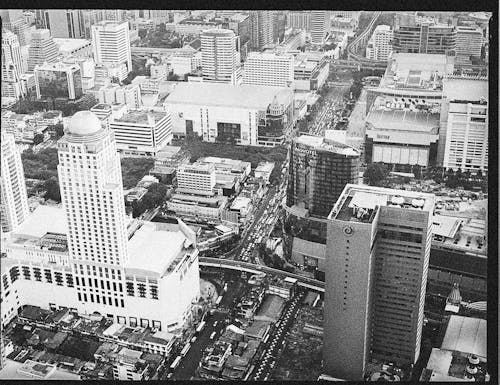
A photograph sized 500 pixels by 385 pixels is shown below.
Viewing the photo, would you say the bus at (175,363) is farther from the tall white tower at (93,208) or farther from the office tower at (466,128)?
the office tower at (466,128)

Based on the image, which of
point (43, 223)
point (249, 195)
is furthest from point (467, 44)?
point (43, 223)

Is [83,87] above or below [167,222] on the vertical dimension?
above

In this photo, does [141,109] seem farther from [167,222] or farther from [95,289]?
[95,289]

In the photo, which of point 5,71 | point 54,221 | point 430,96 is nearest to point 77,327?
point 54,221

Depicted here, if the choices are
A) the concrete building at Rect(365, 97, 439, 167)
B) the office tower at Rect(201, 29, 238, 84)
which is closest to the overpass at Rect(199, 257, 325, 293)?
the concrete building at Rect(365, 97, 439, 167)

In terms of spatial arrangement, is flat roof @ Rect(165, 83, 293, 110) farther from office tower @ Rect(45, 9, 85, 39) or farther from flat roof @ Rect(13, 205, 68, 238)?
flat roof @ Rect(13, 205, 68, 238)

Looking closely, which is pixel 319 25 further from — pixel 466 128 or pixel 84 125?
pixel 84 125
